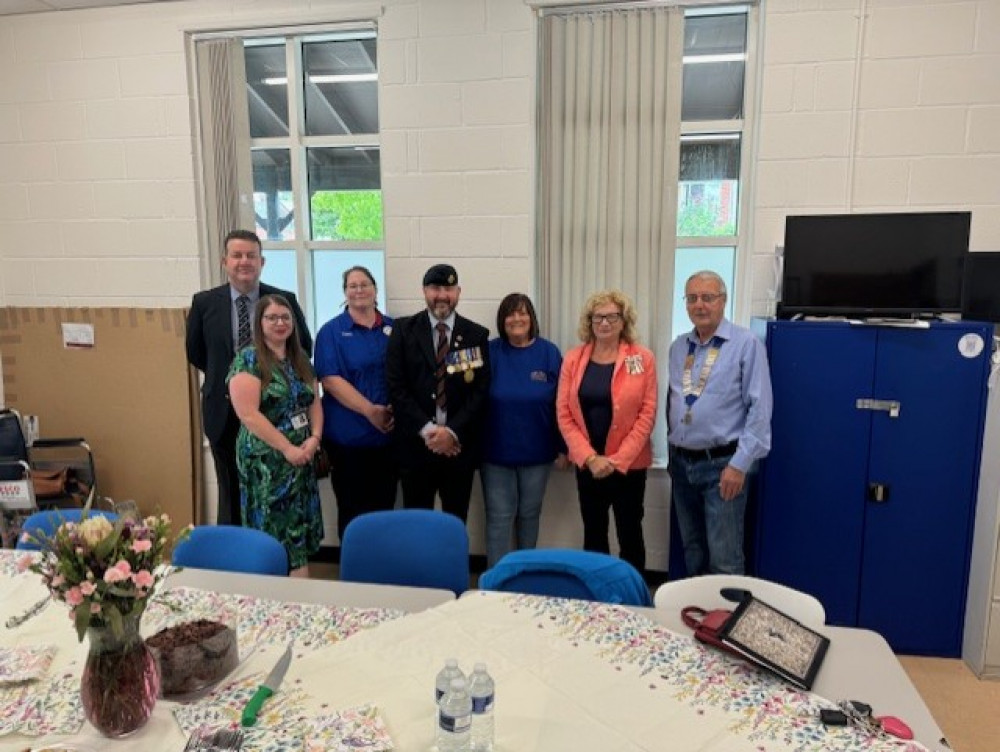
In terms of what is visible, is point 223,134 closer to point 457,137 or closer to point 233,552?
point 457,137

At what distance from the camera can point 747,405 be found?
9.54 feet

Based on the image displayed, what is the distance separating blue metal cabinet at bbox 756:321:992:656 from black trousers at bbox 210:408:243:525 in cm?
252

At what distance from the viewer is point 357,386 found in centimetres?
333

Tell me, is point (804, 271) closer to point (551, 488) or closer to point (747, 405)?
point (747, 405)

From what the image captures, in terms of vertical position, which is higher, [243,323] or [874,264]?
[874,264]

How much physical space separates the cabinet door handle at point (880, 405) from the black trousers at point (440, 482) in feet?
5.84

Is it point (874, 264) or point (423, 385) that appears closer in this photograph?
point (874, 264)

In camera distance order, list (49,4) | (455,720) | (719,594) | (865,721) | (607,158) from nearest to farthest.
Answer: (455,720) < (865,721) < (719,594) < (607,158) < (49,4)

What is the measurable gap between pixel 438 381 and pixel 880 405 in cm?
197

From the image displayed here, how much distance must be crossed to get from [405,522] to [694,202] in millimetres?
2336

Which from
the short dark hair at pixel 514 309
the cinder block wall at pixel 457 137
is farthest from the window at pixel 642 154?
the short dark hair at pixel 514 309

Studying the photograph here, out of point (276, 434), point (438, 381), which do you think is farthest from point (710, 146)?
point (276, 434)

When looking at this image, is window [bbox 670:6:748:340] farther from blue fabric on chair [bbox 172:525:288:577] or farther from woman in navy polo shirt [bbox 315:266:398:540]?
blue fabric on chair [bbox 172:525:288:577]

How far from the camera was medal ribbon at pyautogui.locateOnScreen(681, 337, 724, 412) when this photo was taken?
9.64 ft
